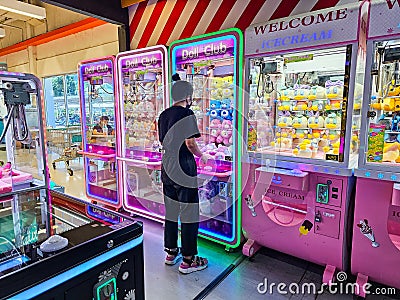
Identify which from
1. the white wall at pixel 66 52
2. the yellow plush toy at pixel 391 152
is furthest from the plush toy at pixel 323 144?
the white wall at pixel 66 52

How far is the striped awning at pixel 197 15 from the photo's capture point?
2914mm

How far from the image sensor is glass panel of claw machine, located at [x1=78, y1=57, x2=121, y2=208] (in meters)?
4.04

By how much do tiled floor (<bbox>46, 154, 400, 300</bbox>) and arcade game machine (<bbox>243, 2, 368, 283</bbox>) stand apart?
17 centimetres

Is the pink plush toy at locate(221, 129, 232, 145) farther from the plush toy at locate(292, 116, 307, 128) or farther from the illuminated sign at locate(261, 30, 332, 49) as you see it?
the illuminated sign at locate(261, 30, 332, 49)

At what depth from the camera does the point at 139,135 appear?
386cm

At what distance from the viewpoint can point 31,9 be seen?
537 centimetres

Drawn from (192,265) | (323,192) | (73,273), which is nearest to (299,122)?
(323,192)

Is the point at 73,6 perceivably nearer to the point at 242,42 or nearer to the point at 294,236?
the point at 242,42

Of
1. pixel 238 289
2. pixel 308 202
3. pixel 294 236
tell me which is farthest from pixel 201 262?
pixel 308 202

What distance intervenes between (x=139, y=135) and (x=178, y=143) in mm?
1466

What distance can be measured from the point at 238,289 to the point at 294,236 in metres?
0.67

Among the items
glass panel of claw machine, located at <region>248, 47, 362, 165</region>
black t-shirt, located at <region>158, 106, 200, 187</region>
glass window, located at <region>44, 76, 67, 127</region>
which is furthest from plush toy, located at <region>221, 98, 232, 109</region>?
glass window, located at <region>44, 76, 67, 127</region>

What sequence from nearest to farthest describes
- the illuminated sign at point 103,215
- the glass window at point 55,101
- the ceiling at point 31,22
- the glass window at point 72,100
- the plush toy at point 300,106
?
the illuminated sign at point 103,215, the plush toy at point 300,106, the ceiling at point 31,22, the glass window at point 72,100, the glass window at point 55,101

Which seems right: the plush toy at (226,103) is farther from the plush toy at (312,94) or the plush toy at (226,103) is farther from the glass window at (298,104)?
the plush toy at (312,94)
